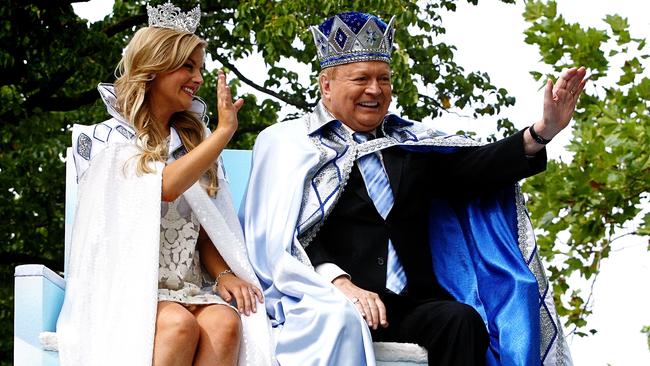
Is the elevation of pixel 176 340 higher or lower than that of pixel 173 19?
lower

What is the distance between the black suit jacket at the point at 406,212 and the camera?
4.60 m

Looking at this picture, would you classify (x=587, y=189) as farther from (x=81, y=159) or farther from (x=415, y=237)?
(x=81, y=159)

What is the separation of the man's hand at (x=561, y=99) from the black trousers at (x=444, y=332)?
0.69 m

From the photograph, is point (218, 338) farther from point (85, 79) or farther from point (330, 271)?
point (85, 79)

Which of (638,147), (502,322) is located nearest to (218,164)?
(502,322)

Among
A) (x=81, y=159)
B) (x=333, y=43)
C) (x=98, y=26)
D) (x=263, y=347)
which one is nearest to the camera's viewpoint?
(x=263, y=347)

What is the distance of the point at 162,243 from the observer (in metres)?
4.43

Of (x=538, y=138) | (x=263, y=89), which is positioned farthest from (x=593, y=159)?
(x=263, y=89)

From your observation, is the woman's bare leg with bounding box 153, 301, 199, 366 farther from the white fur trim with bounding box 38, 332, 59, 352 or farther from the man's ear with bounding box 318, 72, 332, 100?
the man's ear with bounding box 318, 72, 332, 100

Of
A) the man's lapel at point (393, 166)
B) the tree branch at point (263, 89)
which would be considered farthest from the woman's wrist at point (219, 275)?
the tree branch at point (263, 89)

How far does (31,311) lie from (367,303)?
1082mm

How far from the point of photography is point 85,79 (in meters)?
11.0

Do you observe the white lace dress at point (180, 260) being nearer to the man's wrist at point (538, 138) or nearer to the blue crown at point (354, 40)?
A: the blue crown at point (354, 40)

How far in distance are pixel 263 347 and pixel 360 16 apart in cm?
135
